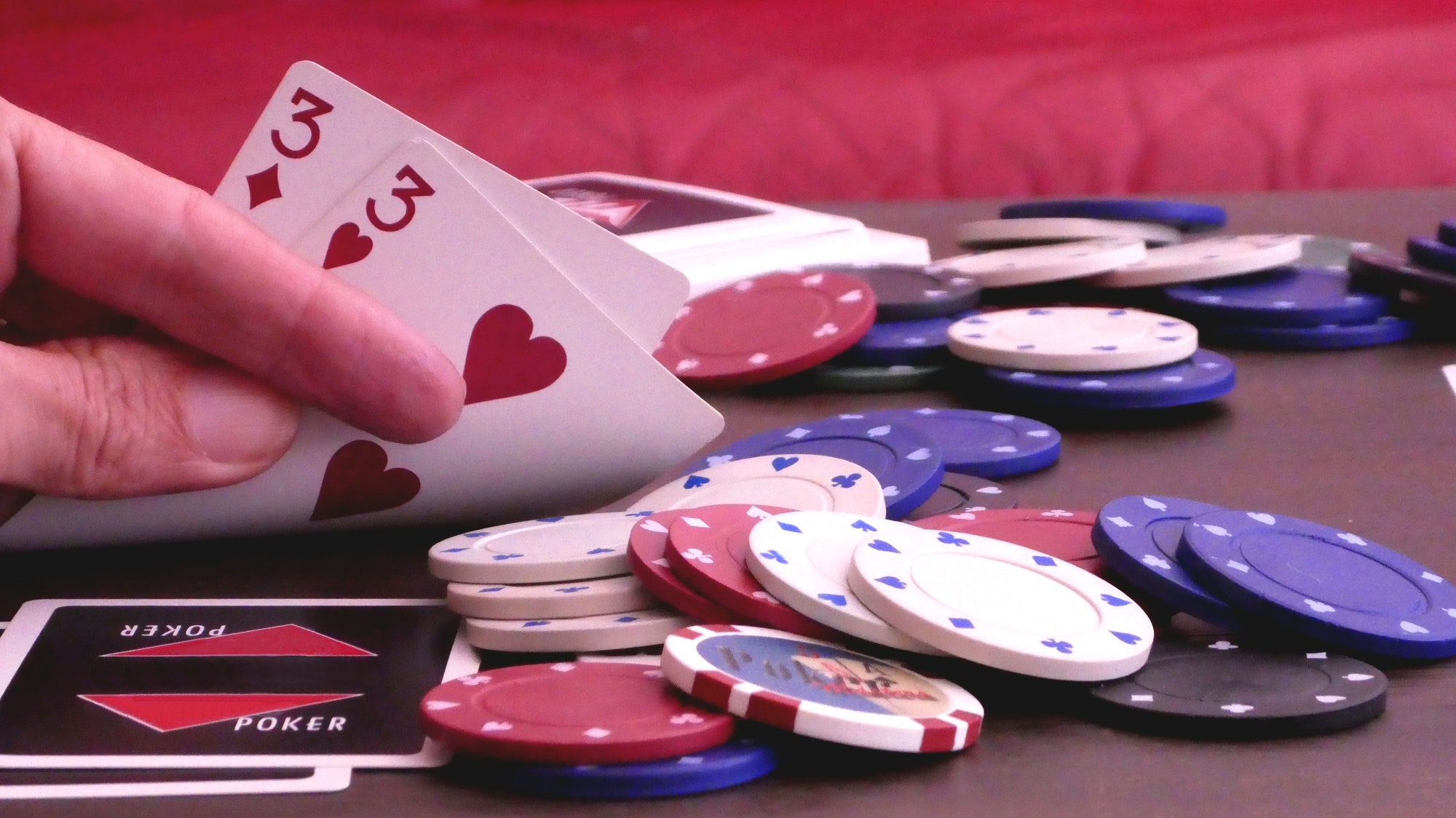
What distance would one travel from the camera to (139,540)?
0.88 meters

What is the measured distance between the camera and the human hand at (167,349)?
0.74 m

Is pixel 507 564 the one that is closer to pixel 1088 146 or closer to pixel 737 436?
pixel 737 436

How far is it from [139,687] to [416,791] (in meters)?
0.18

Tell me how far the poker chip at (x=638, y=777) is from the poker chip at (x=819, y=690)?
24 millimetres

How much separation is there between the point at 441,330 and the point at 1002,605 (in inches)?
14.7

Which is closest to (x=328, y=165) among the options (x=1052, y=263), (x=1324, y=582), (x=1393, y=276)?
(x=1324, y=582)

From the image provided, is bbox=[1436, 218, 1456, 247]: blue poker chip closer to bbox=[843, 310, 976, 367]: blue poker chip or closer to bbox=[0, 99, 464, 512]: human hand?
bbox=[843, 310, 976, 367]: blue poker chip

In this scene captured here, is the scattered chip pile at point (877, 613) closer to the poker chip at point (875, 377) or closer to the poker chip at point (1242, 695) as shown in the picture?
the poker chip at point (1242, 695)

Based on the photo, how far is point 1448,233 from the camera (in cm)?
147

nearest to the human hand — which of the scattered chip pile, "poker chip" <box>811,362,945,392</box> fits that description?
the scattered chip pile

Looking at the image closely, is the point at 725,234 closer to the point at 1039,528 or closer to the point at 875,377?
the point at 875,377

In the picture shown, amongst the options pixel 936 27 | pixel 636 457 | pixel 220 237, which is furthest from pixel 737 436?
pixel 936 27

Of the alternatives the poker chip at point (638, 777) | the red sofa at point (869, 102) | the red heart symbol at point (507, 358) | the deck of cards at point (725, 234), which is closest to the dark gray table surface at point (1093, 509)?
the poker chip at point (638, 777)

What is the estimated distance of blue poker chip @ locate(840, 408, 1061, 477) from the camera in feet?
3.39
